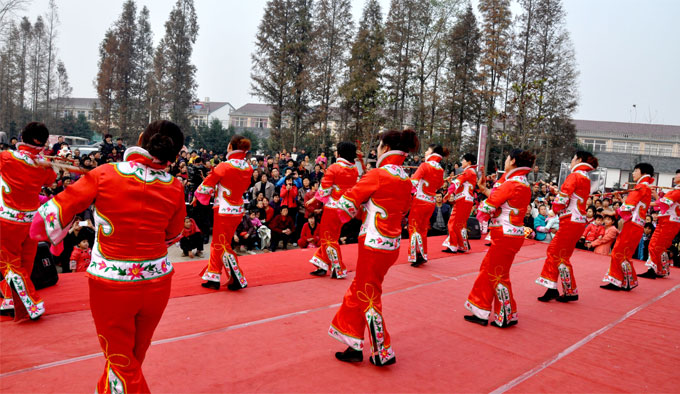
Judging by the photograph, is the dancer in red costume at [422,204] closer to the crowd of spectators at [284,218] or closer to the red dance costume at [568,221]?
the crowd of spectators at [284,218]

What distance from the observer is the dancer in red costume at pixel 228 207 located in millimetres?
5113

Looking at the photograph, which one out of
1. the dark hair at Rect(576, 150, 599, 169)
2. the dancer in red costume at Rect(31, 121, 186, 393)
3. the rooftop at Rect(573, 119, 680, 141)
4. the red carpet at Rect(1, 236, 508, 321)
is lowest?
the red carpet at Rect(1, 236, 508, 321)

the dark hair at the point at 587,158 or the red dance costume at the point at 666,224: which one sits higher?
the dark hair at the point at 587,158

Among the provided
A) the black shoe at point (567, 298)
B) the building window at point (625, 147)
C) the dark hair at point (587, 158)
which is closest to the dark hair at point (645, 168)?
the dark hair at point (587, 158)

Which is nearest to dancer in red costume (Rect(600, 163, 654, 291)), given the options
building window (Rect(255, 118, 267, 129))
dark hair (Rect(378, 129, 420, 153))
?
dark hair (Rect(378, 129, 420, 153))

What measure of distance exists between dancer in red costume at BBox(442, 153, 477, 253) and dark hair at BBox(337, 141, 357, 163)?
2.67 meters

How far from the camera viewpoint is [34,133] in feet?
13.1

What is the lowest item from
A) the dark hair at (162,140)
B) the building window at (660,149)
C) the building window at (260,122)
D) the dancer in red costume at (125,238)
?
the dancer in red costume at (125,238)

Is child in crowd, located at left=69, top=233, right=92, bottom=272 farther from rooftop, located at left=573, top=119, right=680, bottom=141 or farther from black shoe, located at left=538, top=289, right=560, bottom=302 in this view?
rooftop, located at left=573, top=119, right=680, bottom=141

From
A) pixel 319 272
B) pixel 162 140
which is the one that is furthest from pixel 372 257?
pixel 319 272

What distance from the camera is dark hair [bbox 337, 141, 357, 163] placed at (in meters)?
5.78

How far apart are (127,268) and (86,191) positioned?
0.43 metres

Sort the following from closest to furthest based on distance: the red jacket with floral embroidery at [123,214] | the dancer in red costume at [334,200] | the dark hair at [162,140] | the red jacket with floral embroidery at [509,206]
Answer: the red jacket with floral embroidery at [123,214]
the dark hair at [162,140]
the red jacket with floral embroidery at [509,206]
the dancer in red costume at [334,200]

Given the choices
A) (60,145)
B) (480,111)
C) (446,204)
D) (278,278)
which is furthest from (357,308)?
(480,111)
